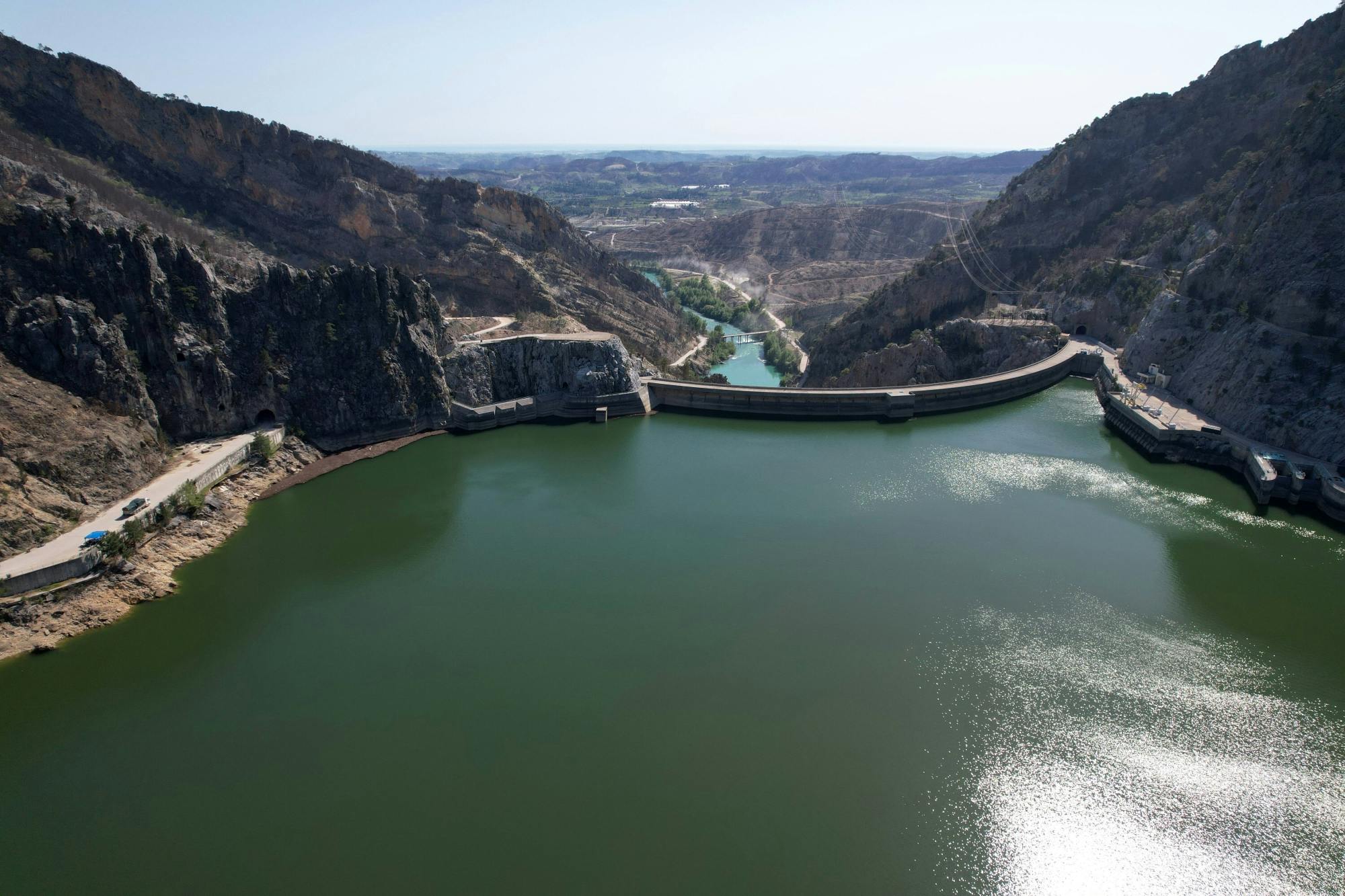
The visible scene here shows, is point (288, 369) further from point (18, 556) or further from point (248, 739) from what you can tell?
point (248, 739)

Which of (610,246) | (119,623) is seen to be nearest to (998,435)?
(119,623)

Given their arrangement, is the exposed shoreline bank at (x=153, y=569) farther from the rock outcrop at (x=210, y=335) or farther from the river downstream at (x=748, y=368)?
the river downstream at (x=748, y=368)

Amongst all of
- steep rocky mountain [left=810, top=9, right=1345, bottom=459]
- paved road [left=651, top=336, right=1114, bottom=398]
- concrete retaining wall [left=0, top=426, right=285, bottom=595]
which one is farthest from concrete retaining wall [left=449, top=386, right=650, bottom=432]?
concrete retaining wall [left=0, top=426, right=285, bottom=595]

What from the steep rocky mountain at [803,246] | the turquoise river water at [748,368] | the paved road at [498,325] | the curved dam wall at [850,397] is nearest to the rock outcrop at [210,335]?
the paved road at [498,325]

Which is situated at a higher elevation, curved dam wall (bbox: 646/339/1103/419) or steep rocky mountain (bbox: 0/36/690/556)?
steep rocky mountain (bbox: 0/36/690/556)

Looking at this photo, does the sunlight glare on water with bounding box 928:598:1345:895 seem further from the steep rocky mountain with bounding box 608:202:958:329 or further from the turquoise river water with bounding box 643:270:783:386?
the steep rocky mountain with bounding box 608:202:958:329
